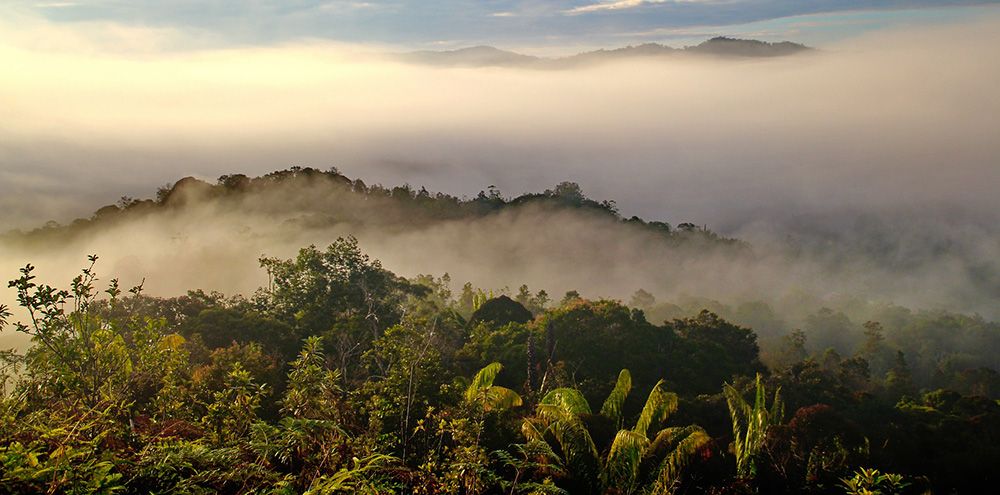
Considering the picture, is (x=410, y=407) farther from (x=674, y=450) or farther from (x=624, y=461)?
(x=674, y=450)

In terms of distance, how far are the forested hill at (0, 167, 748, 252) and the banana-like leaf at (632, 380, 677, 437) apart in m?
55.3

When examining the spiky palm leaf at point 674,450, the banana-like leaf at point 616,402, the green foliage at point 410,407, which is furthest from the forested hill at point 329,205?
the spiky palm leaf at point 674,450

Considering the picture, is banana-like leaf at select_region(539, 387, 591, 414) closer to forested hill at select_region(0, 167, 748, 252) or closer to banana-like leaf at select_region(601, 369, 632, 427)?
banana-like leaf at select_region(601, 369, 632, 427)

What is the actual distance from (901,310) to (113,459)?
258 ft

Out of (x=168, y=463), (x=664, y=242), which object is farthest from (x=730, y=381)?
(x=664, y=242)

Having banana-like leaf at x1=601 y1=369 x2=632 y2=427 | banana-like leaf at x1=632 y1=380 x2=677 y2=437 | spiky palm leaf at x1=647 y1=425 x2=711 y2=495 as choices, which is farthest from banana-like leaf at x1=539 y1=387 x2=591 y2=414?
spiky palm leaf at x1=647 y1=425 x2=711 y2=495

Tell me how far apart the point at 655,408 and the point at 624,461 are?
3.71 meters

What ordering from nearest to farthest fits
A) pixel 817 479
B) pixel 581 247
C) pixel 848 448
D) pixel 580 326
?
1. pixel 817 479
2. pixel 848 448
3. pixel 580 326
4. pixel 581 247

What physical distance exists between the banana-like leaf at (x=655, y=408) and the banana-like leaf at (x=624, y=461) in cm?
267

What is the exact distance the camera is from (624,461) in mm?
12281

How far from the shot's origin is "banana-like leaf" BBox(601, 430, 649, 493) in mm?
12042

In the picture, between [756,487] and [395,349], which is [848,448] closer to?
[756,487]

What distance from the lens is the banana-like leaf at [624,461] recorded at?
12.0 meters

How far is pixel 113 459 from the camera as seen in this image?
5543 mm
